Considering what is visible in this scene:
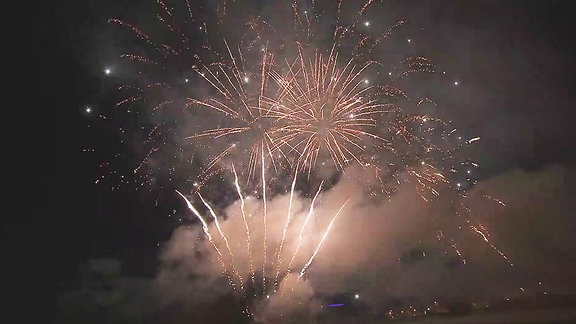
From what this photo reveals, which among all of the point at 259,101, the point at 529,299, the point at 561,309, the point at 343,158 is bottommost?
the point at 561,309

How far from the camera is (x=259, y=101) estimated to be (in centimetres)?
1634

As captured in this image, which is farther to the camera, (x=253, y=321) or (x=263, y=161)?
(x=253, y=321)

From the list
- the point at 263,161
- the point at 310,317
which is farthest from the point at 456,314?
the point at 263,161

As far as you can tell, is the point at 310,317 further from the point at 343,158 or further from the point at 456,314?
the point at 343,158

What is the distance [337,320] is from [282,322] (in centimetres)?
193

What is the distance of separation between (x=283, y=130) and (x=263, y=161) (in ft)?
3.50

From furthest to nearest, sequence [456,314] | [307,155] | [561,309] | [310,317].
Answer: [310,317] < [456,314] < [307,155] < [561,309]

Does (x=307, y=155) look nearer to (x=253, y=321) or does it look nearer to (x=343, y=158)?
(x=343, y=158)

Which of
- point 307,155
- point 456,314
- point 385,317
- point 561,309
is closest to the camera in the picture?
point 561,309

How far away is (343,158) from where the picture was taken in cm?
1656

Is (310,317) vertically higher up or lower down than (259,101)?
lower down

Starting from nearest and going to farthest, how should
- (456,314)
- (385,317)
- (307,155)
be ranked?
(307,155) < (456,314) < (385,317)

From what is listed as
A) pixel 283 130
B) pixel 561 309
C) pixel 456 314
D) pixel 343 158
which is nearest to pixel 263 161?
pixel 283 130

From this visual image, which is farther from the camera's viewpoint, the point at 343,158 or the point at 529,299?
the point at 529,299
